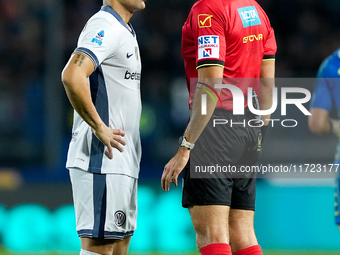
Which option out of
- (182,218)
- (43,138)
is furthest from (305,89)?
(43,138)

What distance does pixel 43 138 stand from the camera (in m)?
7.61

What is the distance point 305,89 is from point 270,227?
2404 millimetres

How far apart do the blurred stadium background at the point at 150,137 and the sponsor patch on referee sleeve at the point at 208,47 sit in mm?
3496

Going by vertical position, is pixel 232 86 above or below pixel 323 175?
above

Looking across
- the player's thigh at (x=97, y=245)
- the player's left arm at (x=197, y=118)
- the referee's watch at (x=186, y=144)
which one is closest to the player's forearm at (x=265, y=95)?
the player's left arm at (x=197, y=118)

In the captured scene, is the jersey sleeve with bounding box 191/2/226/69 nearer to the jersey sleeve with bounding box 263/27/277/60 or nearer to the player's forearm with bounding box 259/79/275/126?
the jersey sleeve with bounding box 263/27/277/60

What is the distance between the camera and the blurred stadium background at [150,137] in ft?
20.6

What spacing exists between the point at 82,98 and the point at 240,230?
1.26 m

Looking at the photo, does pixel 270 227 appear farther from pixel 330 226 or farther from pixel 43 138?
pixel 43 138

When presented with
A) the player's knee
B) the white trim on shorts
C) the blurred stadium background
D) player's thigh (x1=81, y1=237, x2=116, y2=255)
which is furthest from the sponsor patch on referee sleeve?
the blurred stadium background

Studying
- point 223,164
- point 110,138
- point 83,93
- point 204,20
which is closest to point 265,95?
point 223,164

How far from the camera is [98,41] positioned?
2.91 m

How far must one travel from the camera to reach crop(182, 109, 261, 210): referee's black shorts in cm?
312

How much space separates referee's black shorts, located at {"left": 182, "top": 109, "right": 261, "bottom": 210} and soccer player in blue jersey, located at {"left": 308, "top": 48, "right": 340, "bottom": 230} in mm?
664
